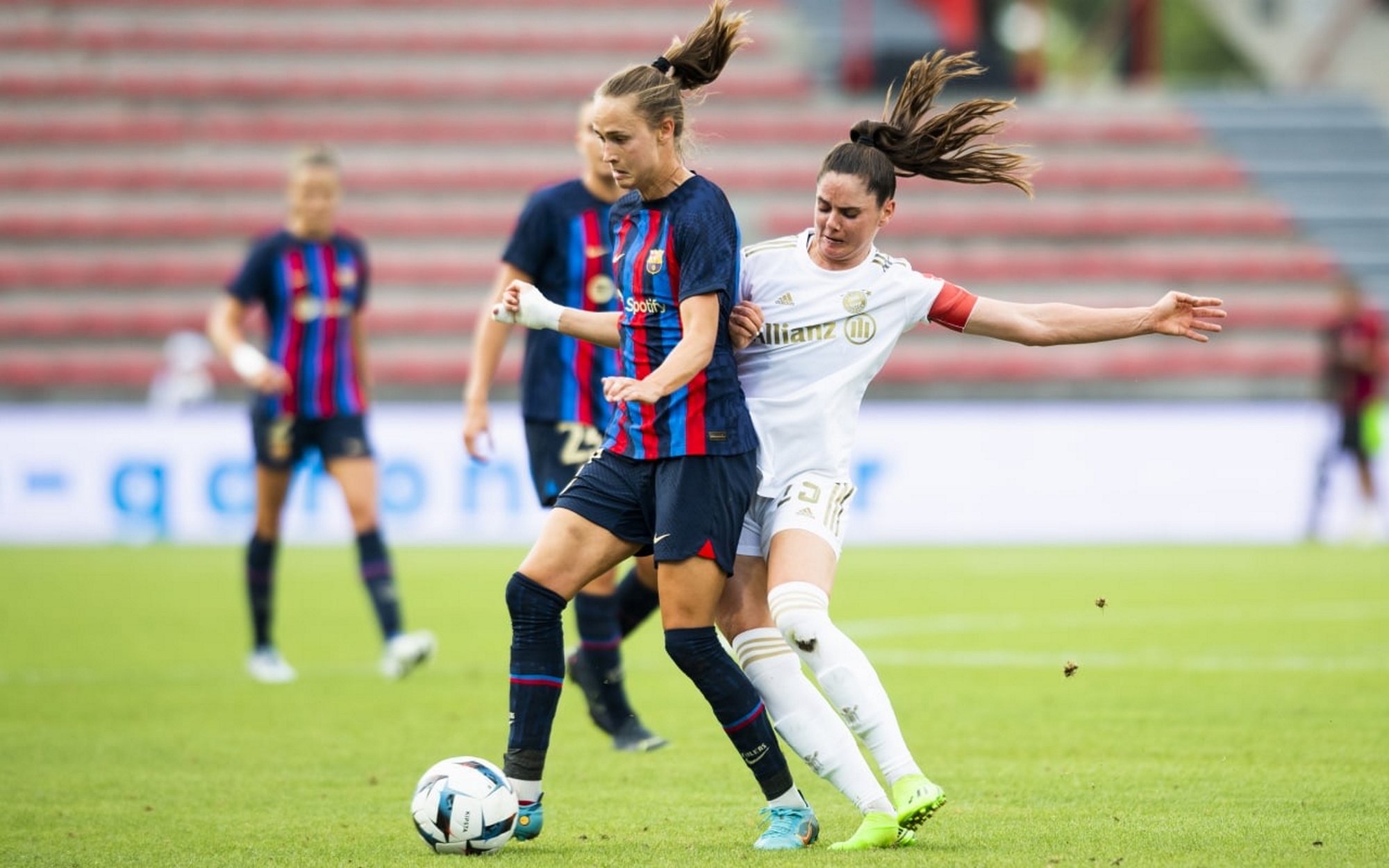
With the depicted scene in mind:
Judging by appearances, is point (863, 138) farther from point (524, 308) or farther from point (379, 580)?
point (379, 580)

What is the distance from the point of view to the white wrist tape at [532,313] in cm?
483

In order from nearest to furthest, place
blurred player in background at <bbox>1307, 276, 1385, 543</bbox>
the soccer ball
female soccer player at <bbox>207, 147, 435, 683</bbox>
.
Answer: the soccer ball → female soccer player at <bbox>207, 147, 435, 683</bbox> → blurred player in background at <bbox>1307, 276, 1385, 543</bbox>

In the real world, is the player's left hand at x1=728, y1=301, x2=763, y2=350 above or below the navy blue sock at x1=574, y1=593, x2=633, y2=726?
above

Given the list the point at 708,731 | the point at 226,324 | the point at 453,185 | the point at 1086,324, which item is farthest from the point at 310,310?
the point at 453,185

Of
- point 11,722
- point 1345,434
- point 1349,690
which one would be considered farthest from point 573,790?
point 1345,434

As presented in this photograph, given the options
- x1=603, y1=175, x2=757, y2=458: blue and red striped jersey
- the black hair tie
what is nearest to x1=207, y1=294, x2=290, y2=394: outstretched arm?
x1=603, y1=175, x2=757, y2=458: blue and red striped jersey

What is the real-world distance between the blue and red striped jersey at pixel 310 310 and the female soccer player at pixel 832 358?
4.06 m

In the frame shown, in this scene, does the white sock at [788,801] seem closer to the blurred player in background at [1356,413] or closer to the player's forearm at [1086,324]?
the player's forearm at [1086,324]

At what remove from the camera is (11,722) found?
7277 millimetres

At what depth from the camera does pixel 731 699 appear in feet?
15.7

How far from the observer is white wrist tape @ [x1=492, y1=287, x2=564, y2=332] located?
15.9ft

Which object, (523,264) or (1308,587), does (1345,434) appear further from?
(523,264)

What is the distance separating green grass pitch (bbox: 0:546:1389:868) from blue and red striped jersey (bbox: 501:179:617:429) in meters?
1.24

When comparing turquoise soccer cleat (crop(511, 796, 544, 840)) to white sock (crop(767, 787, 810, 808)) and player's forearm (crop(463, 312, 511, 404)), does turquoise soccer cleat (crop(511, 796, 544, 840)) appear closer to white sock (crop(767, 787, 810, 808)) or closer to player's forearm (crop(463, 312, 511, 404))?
white sock (crop(767, 787, 810, 808))
